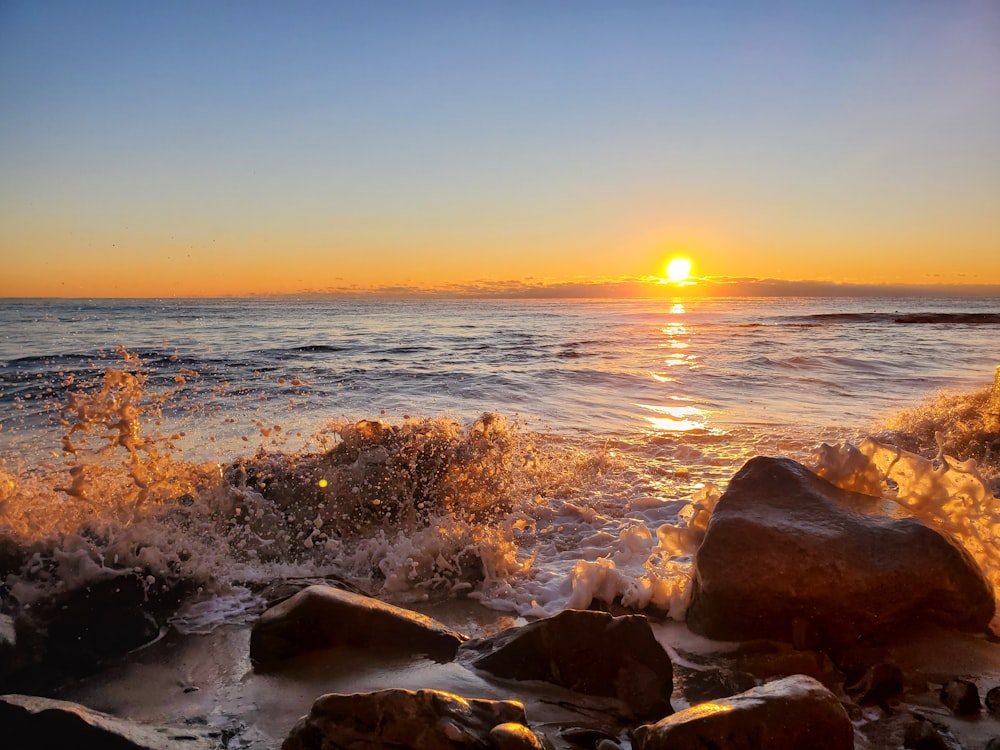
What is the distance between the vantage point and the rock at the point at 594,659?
120 inches

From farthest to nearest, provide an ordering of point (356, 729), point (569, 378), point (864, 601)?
point (569, 378)
point (864, 601)
point (356, 729)

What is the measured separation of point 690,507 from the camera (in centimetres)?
459

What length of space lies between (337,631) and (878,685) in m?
2.41

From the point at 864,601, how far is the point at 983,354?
21.5 metres

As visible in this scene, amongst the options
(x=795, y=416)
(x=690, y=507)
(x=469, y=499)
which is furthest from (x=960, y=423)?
(x=469, y=499)

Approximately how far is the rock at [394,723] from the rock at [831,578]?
5.36ft

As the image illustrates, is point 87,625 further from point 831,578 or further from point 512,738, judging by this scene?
point 831,578

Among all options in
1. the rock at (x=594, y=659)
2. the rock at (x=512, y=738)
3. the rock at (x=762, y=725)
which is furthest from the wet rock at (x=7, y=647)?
the rock at (x=762, y=725)

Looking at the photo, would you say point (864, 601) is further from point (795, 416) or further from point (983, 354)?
point (983, 354)

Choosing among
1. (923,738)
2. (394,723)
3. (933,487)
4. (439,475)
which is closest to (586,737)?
(394,723)

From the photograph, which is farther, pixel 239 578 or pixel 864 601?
pixel 239 578

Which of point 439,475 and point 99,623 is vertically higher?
point 439,475

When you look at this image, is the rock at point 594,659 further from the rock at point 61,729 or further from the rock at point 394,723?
the rock at point 61,729

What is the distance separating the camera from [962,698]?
2.90 meters
